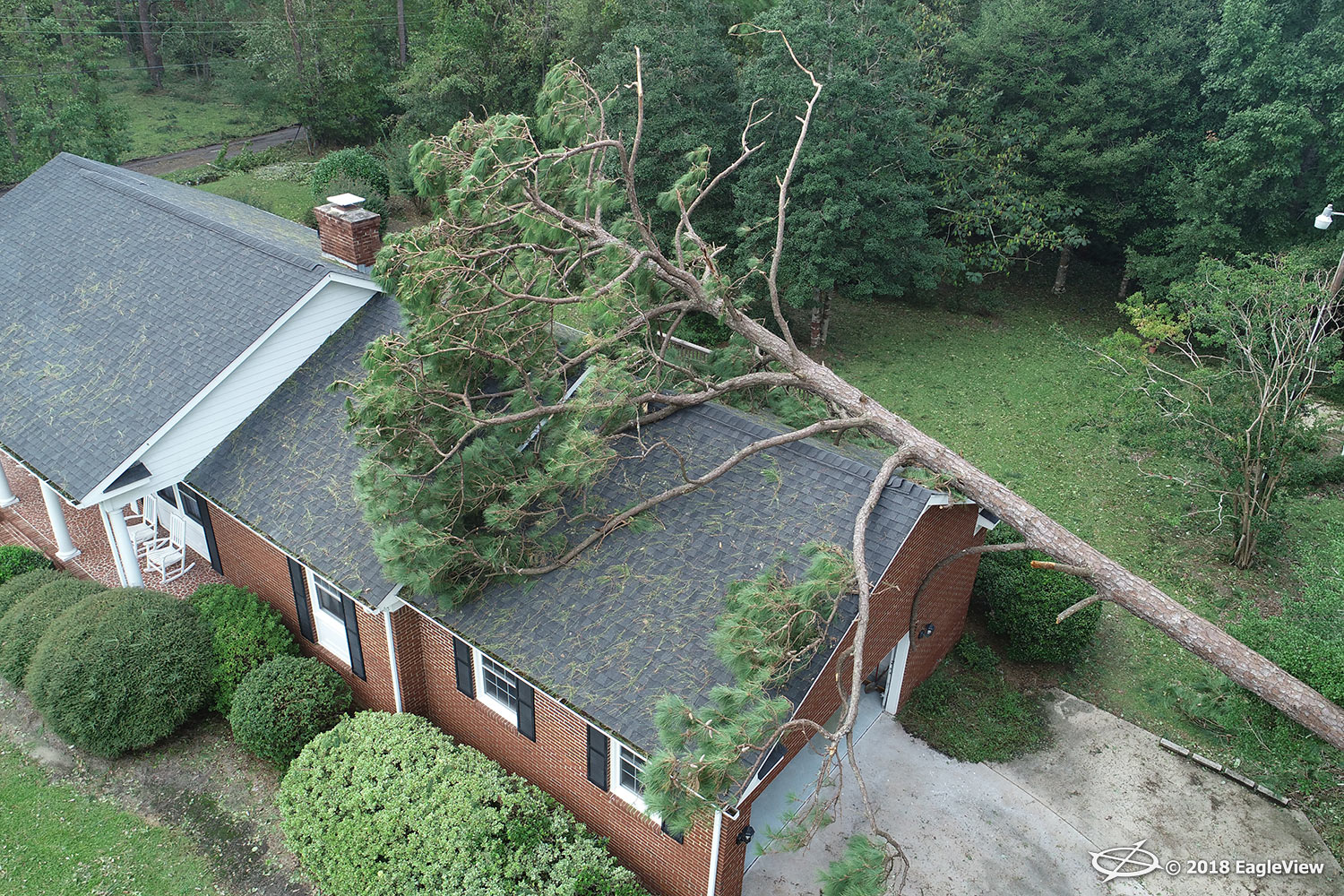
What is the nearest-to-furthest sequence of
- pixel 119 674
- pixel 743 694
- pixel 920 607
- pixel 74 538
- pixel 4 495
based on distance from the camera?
pixel 743 694 → pixel 119 674 → pixel 920 607 → pixel 74 538 → pixel 4 495

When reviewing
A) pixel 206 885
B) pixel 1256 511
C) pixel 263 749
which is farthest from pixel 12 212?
pixel 1256 511

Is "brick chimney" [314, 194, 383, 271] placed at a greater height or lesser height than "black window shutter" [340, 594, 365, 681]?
greater

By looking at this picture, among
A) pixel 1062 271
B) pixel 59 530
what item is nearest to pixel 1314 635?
pixel 59 530

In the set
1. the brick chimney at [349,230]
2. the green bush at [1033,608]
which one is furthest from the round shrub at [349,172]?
the green bush at [1033,608]

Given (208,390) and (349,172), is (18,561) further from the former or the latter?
(349,172)

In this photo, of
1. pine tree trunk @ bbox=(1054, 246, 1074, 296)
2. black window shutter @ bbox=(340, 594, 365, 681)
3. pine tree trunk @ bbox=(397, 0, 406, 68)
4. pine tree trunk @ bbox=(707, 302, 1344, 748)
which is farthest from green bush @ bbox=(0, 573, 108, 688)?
pine tree trunk @ bbox=(397, 0, 406, 68)

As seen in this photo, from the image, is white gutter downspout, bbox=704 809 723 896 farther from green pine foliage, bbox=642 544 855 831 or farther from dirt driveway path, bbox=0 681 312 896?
dirt driveway path, bbox=0 681 312 896

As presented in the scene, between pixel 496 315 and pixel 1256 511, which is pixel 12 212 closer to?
pixel 496 315
